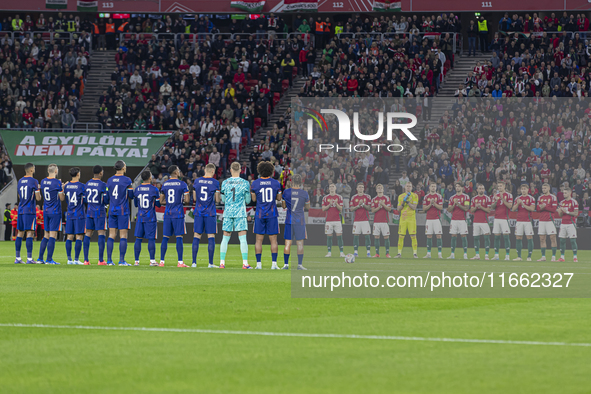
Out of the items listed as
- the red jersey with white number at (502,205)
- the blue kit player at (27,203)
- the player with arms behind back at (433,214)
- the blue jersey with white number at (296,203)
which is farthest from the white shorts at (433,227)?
the blue kit player at (27,203)

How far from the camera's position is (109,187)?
17.8 metres

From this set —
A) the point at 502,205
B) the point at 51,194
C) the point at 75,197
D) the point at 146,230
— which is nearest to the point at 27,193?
the point at 51,194

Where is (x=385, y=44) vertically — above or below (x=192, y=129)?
above

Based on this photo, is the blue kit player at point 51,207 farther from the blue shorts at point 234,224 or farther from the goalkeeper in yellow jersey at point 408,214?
the goalkeeper in yellow jersey at point 408,214

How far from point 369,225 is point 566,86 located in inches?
518

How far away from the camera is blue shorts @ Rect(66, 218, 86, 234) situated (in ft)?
59.0

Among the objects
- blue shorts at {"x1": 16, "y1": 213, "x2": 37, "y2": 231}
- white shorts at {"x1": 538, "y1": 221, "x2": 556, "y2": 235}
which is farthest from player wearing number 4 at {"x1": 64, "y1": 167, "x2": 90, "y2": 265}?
white shorts at {"x1": 538, "y1": 221, "x2": 556, "y2": 235}

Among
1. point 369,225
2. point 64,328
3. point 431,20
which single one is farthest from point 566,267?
point 431,20

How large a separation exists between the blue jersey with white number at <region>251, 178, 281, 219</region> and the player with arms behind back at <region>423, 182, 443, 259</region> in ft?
23.4

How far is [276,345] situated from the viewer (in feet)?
22.2

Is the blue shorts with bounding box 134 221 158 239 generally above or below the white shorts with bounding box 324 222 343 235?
above

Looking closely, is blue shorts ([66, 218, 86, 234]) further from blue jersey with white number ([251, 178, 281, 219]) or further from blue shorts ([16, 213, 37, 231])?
blue jersey with white number ([251, 178, 281, 219])

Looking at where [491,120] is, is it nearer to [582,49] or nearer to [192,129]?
[582,49]

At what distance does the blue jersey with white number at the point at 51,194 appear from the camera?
1811cm
